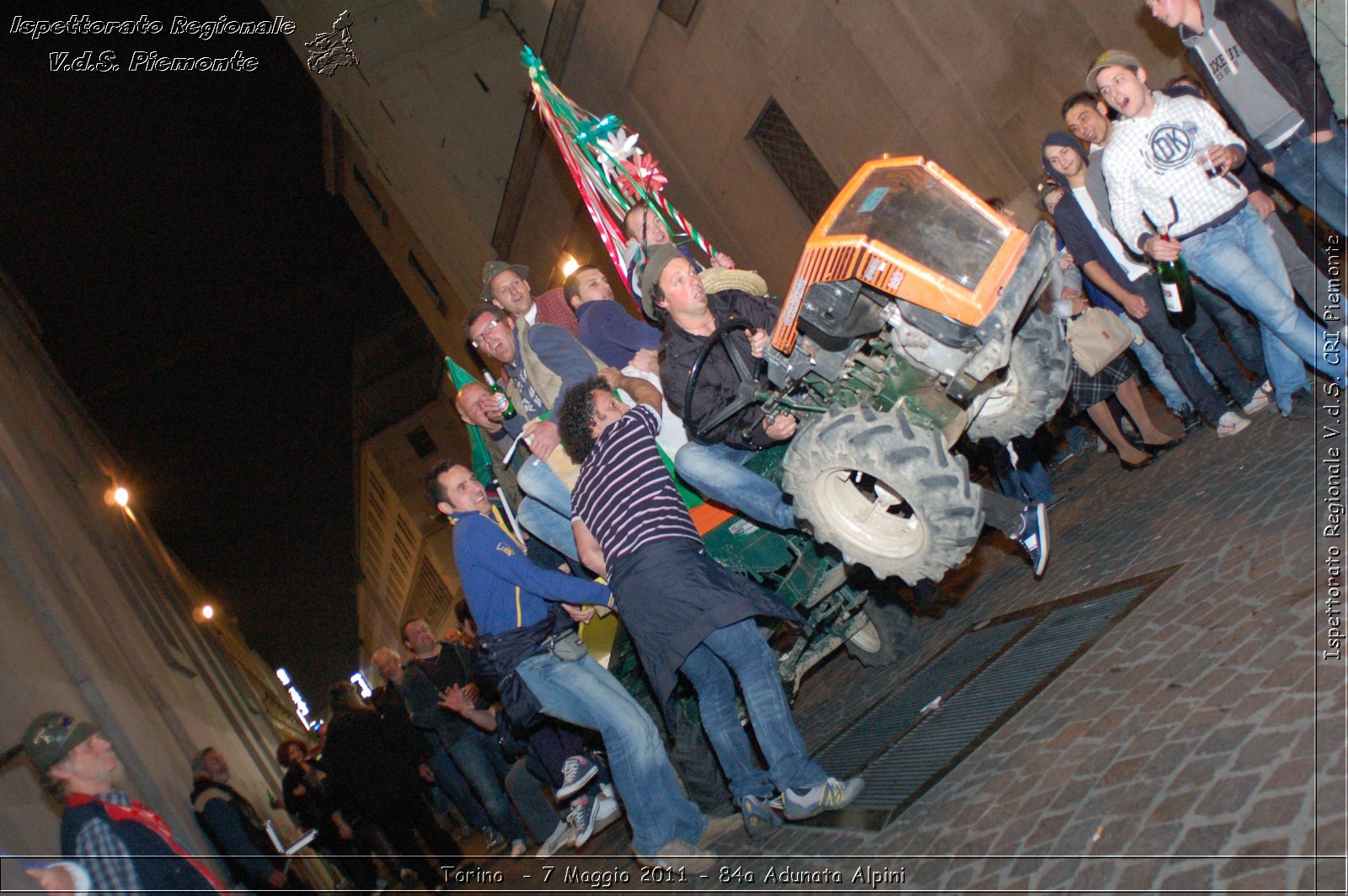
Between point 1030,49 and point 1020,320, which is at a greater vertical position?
point 1030,49

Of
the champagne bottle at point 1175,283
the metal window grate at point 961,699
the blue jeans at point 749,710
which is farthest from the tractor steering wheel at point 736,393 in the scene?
the champagne bottle at point 1175,283

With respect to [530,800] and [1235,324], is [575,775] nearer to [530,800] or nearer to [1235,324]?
[530,800]

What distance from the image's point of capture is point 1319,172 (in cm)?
480

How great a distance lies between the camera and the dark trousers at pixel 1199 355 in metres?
5.46

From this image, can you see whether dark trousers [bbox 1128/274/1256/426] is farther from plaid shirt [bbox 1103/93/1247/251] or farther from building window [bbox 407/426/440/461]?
building window [bbox 407/426/440/461]

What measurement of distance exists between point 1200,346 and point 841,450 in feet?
10.2

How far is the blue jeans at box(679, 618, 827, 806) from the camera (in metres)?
4.04

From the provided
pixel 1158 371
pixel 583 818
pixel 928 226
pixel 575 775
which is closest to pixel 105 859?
pixel 575 775

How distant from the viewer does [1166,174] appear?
4875 millimetres

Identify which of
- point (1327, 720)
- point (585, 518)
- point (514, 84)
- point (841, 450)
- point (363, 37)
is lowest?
point (1327, 720)

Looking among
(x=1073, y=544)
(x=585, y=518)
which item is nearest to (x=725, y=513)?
(x=585, y=518)

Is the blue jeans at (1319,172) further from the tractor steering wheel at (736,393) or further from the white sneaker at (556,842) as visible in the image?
the white sneaker at (556,842)

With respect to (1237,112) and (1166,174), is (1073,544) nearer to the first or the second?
(1166,174)

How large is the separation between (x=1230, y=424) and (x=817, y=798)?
340 cm
